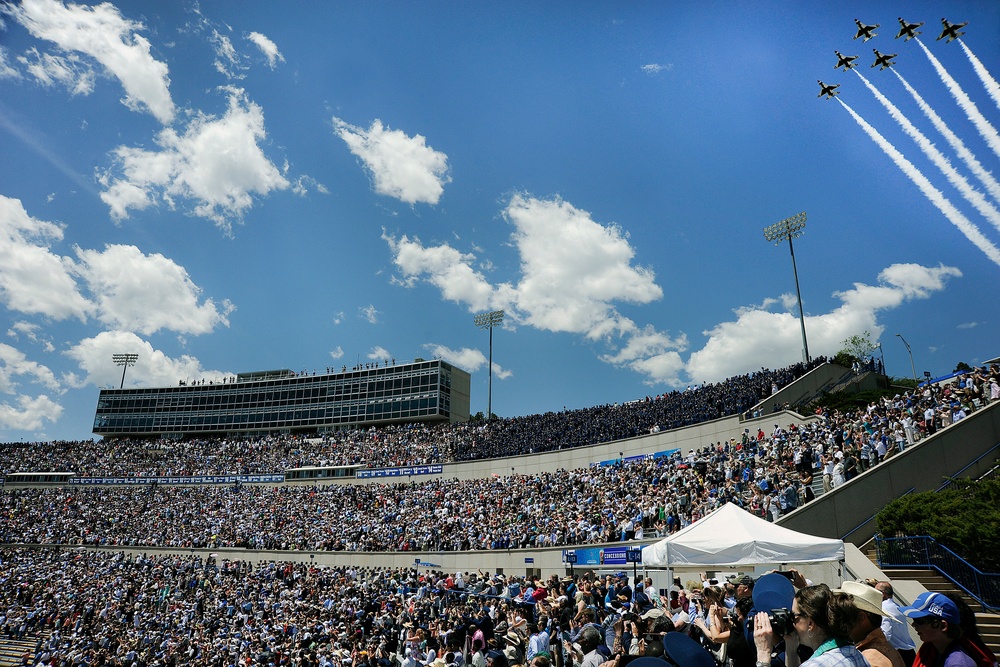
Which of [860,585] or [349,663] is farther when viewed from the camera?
[349,663]

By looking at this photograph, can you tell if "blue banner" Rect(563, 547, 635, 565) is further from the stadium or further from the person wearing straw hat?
the person wearing straw hat

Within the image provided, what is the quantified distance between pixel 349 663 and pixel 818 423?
20395 millimetres

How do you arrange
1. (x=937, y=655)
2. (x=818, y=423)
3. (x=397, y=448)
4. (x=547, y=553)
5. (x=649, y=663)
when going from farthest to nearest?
(x=397, y=448)
(x=547, y=553)
(x=818, y=423)
(x=937, y=655)
(x=649, y=663)

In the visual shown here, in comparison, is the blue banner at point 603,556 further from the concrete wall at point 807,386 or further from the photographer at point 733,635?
Answer: the photographer at point 733,635

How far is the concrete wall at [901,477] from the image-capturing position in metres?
18.8

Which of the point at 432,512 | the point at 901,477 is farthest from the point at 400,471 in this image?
the point at 901,477

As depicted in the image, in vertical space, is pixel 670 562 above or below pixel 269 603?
above

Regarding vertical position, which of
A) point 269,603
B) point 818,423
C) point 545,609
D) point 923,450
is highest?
point 818,423

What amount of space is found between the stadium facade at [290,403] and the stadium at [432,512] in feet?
2.12

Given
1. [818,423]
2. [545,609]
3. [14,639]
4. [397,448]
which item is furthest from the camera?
[397,448]

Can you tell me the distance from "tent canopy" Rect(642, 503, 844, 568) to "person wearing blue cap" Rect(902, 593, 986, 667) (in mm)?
7949

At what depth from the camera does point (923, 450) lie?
19656 mm

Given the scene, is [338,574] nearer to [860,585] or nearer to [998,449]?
[998,449]

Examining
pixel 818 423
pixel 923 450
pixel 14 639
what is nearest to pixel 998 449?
pixel 923 450
